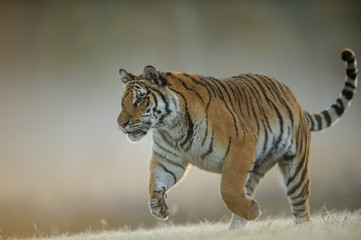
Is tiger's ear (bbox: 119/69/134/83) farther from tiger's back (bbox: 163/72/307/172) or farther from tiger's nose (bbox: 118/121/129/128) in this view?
tiger's nose (bbox: 118/121/129/128)

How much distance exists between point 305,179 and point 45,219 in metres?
4.32

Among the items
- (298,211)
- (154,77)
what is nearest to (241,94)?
(154,77)

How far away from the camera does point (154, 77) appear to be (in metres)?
4.36

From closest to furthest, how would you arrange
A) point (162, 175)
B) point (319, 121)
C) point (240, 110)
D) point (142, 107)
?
point (142, 107) → point (162, 175) → point (240, 110) → point (319, 121)

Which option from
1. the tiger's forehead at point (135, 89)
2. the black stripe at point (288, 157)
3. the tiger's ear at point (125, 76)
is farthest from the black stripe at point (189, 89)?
the black stripe at point (288, 157)

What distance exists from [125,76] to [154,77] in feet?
1.08

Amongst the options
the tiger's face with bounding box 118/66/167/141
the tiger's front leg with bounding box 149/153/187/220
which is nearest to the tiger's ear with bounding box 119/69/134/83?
the tiger's face with bounding box 118/66/167/141

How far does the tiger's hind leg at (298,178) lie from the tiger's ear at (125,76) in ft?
4.93

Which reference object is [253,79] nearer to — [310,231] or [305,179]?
[305,179]

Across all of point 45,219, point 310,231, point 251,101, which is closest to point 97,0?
point 45,219

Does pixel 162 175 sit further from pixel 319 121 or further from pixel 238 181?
pixel 319 121

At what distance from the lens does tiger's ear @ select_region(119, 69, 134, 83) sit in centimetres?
455

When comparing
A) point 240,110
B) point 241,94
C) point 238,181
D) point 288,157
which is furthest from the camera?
point 288,157

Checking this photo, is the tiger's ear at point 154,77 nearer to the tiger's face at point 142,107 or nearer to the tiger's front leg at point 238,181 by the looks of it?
the tiger's face at point 142,107
